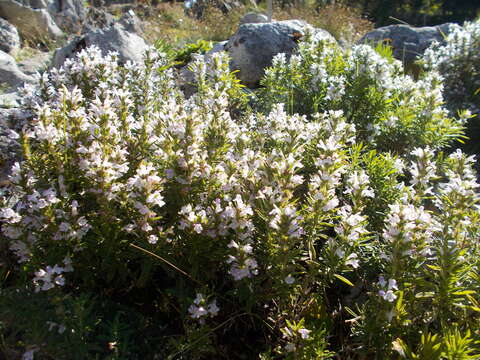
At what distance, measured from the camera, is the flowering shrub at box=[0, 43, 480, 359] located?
1863mm

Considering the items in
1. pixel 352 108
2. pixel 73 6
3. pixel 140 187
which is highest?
pixel 140 187

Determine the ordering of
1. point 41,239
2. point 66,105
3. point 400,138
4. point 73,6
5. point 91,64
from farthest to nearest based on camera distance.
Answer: point 73,6, point 400,138, point 91,64, point 66,105, point 41,239

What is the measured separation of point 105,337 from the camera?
1834mm

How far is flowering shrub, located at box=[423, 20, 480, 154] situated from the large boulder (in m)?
1.78

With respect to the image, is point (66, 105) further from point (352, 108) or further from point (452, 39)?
point (452, 39)

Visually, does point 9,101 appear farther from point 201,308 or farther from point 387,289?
point 387,289

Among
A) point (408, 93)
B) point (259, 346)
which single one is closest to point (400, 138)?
point (408, 93)

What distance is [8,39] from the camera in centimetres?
1005

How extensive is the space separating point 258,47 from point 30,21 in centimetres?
893

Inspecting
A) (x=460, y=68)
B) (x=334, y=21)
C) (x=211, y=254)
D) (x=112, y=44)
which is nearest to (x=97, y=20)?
(x=112, y=44)

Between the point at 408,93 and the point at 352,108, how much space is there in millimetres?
536

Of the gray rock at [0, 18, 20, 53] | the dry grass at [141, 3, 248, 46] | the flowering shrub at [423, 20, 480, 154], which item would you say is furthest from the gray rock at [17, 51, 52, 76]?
the flowering shrub at [423, 20, 480, 154]

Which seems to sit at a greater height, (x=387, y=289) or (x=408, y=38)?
(x=387, y=289)

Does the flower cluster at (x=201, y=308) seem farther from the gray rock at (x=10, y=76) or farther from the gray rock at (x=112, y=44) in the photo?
the gray rock at (x=10, y=76)
